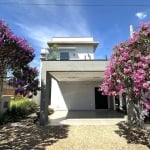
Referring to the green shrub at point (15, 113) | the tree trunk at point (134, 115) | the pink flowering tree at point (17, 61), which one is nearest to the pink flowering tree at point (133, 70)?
the tree trunk at point (134, 115)

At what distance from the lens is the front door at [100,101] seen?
Answer: 23.1 metres

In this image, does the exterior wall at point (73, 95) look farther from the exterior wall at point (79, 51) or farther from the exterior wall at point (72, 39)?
the exterior wall at point (72, 39)

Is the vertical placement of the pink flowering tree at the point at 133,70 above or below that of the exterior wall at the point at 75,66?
below

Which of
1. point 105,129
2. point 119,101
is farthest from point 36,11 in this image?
point 119,101

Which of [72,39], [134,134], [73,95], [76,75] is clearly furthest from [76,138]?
[72,39]

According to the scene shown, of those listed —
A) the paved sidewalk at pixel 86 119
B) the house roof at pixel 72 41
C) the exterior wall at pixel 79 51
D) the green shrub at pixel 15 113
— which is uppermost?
the house roof at pixel 72 41

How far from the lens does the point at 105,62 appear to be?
13258 mm

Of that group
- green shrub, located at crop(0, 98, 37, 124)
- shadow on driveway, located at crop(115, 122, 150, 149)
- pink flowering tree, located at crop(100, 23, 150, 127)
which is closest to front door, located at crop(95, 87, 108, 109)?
green shrub, located at crop(0, 98, 37, 124)

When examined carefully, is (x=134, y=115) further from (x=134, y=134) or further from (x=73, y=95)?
(x=73, y=95)

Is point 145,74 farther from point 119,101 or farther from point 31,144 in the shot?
point 119,101

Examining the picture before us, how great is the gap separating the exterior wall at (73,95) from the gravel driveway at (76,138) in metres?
10.3

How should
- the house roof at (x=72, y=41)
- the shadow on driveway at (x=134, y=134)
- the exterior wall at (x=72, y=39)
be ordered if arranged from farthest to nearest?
the exterior wall at (x=72, y=39)
the house roof at (x=72, y=41)
the shadow on driveway at (x=134, y=134)

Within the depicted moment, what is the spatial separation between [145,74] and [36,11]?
9531 millimetres

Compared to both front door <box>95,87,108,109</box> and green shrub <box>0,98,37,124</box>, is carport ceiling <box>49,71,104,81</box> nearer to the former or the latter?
green shrub <box>0,98,37,124</box>
